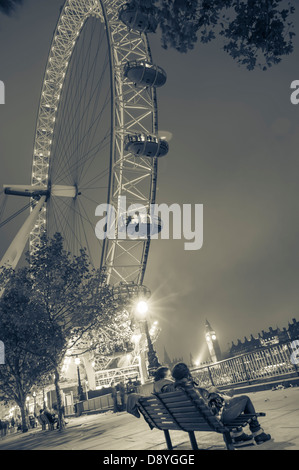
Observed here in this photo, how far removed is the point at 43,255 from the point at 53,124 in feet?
55.6

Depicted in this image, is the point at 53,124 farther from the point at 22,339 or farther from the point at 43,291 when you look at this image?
the point at 22,339

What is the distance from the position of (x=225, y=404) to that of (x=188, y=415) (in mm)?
Result: 483

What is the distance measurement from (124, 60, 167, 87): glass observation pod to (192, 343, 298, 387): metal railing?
60.4 feet

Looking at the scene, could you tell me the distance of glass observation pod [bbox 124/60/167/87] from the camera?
22.3 m

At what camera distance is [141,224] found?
79.2 feet

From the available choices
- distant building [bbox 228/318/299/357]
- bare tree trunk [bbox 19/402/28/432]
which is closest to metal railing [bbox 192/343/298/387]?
distant building [bbox 228/318/299/357]

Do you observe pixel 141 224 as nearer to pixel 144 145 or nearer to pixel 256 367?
pixel 144 145

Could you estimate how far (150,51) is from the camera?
26359 millimetres

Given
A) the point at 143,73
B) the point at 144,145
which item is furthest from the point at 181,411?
the point at 143,73

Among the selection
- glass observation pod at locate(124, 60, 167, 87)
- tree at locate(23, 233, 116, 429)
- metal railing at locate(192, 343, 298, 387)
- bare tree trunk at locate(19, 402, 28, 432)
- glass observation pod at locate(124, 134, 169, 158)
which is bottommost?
bare tree trunk at locate(19, 402, 28, 432)

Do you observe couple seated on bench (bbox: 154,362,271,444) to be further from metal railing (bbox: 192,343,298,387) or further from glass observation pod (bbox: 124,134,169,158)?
glass observation pod (bbox: 124,134,169,158)

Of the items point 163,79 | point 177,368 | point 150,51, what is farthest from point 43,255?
point 150,51

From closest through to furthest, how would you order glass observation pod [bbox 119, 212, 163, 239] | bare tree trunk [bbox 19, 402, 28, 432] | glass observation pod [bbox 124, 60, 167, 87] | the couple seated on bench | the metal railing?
the couple seated on bench < the metal railing < bare tree trunk [bbox 19, 402, 28, 432] < glass observation pod [bbox 124, 60, 167, 87] < glass observation pod [bbox 119, 212, 163, 239]

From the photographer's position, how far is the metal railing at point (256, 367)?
9.93 metres
